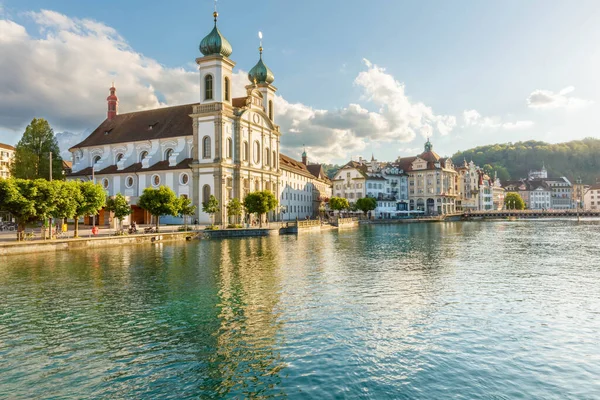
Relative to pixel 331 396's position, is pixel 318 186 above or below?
above

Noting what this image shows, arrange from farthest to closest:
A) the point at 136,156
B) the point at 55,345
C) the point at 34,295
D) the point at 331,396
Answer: the point at 136,156 < the point at 34,295 < the point at 55,345 < the point at 331,396

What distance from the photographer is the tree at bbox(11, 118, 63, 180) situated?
7406 cm

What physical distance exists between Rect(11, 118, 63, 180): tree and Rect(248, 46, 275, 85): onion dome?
38.7 m

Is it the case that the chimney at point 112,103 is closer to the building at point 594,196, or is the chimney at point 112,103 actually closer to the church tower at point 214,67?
the church tower at point 214,67

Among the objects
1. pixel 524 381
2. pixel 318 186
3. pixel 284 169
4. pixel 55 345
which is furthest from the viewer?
pixel 318 186

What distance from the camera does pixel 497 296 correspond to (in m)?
20.3

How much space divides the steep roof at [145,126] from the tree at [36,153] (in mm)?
9431

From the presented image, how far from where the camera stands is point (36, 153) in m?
77.9

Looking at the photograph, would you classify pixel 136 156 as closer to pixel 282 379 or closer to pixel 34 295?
pixel 34 295

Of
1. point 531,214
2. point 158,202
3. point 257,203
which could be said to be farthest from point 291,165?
point 531,214

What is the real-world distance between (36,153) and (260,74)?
4330 centimetres

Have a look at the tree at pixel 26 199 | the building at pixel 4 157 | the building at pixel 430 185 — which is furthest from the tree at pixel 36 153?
the building at pixel 430 185

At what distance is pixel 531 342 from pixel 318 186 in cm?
11031

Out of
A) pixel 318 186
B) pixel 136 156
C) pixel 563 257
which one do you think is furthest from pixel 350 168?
pixel 563 257
